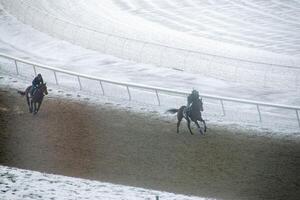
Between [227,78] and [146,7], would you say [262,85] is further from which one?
[146,7]

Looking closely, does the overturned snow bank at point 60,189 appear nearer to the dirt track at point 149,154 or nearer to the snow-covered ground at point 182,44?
the snow-covered ground at point 182,44

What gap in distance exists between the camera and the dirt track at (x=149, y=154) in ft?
37.4

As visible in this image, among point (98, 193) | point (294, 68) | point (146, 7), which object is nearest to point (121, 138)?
point (98, 193)

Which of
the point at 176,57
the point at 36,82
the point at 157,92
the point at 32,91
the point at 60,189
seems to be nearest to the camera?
the point at 60,189

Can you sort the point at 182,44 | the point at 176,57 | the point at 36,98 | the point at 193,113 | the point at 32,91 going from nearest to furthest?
the point at 193,113 → the point at 36,98 → the point at 32,91 → the point at 176,57 → the point at 182,44

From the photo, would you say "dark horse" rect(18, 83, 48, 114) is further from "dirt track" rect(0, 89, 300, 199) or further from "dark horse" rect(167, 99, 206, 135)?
"dark horse" rect(167, 99, 206, 135)

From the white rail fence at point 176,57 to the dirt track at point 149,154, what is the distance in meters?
6.02

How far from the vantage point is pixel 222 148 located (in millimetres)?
13094

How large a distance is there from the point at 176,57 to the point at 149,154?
958cm

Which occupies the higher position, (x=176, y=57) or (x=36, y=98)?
(x=176, y=57)

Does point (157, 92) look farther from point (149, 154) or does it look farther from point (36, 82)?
point (149, 154)

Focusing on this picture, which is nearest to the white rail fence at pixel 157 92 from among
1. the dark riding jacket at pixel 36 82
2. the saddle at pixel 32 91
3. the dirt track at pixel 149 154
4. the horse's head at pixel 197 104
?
the dirt track at pixel 149 154

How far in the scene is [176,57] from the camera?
21.8m

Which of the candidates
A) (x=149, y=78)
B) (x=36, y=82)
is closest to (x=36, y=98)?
(x=36, y=82)
